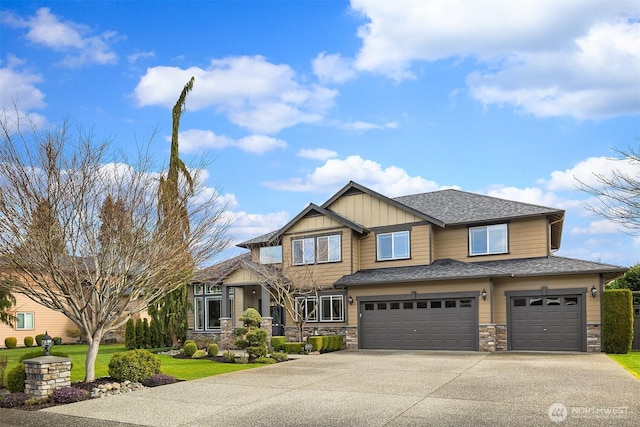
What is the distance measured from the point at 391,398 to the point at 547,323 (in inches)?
473

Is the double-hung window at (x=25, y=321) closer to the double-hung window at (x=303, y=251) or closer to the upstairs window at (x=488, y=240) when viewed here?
the double-hung window at (x=303, y=251)

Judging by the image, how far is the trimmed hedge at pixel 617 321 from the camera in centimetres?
1950

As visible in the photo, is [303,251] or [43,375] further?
[303,251]

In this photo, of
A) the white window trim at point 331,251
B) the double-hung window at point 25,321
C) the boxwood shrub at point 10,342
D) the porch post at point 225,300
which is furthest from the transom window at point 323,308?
the double-hung window at point 25,321

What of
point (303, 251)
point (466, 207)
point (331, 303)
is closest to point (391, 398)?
point (331, 303)

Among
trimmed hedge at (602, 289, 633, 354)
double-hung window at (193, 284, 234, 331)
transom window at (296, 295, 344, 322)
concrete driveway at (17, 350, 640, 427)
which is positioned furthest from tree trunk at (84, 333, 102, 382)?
trimmed hedge at (602, 289, 633, 354)

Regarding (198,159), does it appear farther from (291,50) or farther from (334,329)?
(334,329)

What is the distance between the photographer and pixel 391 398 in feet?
36.4

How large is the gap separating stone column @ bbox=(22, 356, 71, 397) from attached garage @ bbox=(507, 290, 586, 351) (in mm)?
15960

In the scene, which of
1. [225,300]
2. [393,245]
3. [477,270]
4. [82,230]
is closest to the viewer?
[82,230]

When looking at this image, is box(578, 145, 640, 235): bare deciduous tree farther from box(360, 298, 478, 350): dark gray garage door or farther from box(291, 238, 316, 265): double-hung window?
box(291, 238, 316, 265): double-hung window

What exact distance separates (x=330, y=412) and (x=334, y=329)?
1484 cm

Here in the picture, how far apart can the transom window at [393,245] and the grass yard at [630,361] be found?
8969mm

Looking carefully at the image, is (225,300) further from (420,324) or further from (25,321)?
(25,321)
